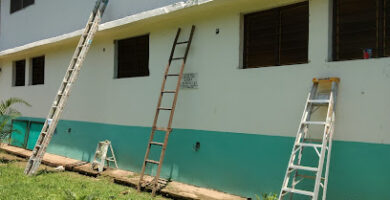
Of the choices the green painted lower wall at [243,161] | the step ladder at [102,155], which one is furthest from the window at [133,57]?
the step ladder at [102,155]

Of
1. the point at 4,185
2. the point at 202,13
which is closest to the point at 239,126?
the point at 202,13

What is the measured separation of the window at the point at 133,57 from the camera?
27.0 ft

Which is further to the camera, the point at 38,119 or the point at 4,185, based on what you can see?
the point at 38,119

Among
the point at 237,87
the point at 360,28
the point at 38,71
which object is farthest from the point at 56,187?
the point at 38,71

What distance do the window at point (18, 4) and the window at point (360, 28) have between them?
1045cm

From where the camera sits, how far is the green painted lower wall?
184 inches

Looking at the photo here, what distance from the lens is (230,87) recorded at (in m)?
6.35

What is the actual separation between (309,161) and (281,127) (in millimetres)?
646

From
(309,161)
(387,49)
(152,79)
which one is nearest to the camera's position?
(387,49)

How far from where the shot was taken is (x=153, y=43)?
7914 millimetres

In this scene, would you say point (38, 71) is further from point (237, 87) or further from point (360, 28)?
point (360, 28)

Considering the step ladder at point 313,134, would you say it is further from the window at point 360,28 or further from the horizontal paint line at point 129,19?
the horizontal paint line at point 129,19

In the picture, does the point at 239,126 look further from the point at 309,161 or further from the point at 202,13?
the point at 202,13

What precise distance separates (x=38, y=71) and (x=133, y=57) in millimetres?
5233
